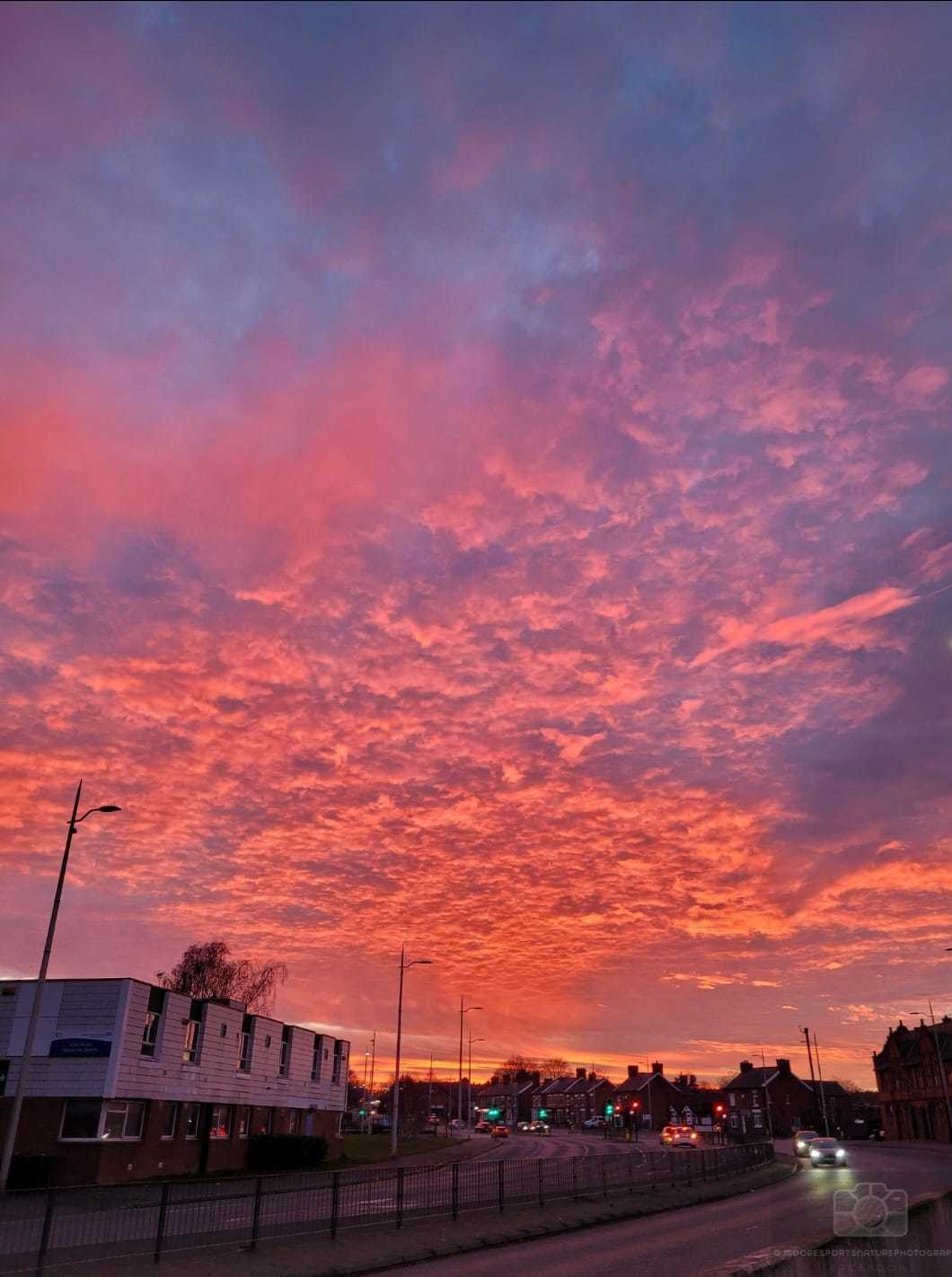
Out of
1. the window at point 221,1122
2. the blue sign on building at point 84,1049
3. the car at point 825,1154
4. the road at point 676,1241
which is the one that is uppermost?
the blue sign on building at point 84,1049

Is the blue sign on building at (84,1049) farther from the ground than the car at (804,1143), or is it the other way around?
the blue sign on building at (84,1049)

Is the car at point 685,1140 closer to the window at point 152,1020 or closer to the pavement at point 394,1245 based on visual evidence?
the pavement at point 394,1245

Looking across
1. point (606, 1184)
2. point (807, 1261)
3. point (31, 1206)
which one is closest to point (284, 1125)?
point (606, 1184)

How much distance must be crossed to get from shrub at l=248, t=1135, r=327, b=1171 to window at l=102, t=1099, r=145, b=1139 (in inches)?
430

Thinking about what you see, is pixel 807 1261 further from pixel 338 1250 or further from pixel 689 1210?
pixel 689 1210

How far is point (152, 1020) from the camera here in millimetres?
40219

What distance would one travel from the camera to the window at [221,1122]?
44.6 m

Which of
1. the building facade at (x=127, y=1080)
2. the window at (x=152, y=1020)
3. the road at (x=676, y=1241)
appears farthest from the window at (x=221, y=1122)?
the road at (x=676, y=1241)

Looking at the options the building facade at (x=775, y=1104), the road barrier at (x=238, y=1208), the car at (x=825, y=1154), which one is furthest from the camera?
the building facade at (x=775, y=1104)

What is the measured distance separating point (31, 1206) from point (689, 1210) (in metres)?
22.6

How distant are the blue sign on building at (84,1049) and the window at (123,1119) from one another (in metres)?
1.88

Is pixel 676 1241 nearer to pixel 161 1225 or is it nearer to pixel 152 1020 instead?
pixel 161 1225

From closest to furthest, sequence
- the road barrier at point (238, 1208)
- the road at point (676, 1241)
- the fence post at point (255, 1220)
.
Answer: the road barrier at point (238, 1208), the road at point (676, 1241), the fence post at point (255, 1220)
